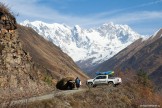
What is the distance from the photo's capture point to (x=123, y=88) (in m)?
37.8

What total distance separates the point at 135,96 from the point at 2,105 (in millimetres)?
21611

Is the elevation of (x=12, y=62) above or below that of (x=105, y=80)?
above

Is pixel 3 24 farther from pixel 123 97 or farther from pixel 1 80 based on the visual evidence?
pixel 123 97

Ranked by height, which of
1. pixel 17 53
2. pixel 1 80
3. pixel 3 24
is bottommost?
pixel 1 80

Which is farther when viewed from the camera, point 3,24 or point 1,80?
point 3,24

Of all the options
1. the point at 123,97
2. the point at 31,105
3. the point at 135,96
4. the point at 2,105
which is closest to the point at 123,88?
the point at 135,96

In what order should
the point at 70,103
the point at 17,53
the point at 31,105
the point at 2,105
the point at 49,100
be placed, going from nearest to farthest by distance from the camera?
1. the point at 2,105
2. the point at 31,105
3. the point at 49,100
4. the point at 70,103
5. the point at 17,53

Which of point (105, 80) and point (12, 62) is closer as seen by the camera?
point (12, 62)

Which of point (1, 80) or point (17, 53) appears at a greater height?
point (17, 53)

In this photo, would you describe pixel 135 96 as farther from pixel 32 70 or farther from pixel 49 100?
pixel 49 100

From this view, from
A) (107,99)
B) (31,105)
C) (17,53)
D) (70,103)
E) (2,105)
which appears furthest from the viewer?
(17,53)

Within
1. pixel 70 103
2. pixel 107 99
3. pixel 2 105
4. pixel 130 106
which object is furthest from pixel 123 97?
pixel 2 105

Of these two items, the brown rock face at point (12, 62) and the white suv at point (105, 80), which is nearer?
the brown rock face at point (12, 62)

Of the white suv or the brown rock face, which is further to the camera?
the white suv
